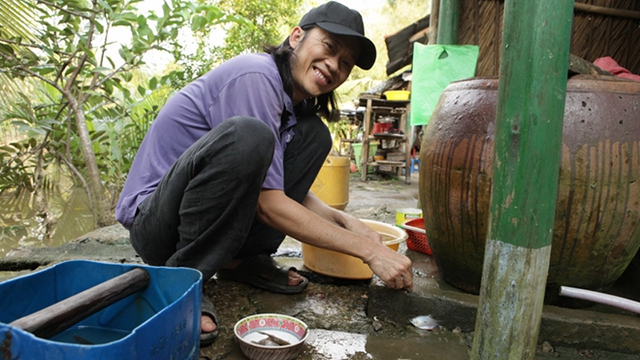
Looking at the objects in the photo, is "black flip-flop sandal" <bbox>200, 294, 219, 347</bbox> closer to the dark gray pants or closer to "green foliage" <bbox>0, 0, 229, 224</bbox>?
the dark gray pants

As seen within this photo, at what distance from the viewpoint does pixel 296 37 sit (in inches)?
67.3

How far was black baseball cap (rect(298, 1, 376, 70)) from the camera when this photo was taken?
5.18 ft

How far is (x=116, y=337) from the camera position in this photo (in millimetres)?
1104

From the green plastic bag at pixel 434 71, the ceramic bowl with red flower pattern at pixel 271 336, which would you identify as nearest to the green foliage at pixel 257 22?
the green plastic bag at pixel 434 71

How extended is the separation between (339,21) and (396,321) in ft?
3.79

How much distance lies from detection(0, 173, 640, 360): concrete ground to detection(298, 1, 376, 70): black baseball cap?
0.95 meters

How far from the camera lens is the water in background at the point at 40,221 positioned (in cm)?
352

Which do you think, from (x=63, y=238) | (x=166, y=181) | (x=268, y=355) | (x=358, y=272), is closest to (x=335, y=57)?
(x=166, y=181)

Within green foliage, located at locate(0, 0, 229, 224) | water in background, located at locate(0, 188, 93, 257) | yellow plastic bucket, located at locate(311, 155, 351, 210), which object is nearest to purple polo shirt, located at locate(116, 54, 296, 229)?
green foliage, located at locate(0, 0, 229, 224)

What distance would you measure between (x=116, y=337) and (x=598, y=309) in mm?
1690

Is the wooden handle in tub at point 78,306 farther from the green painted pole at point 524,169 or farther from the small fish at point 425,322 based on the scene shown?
the small fish at point 425,322

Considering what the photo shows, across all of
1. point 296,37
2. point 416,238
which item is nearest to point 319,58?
point 296,37

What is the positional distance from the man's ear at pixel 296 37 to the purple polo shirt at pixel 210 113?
140mm

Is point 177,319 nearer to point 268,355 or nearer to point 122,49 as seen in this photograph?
point 268,355
